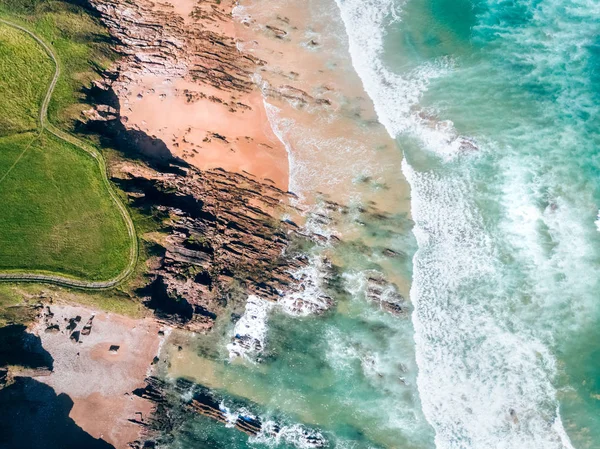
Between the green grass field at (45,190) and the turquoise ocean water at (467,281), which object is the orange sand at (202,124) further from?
the turquoise ocean water at (467,281)

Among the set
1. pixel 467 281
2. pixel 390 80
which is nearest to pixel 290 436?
pixel 467 281

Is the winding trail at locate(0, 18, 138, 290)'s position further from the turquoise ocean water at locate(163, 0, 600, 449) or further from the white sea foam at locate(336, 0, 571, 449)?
the white sea foam at locate(336, 0, 571, 449)

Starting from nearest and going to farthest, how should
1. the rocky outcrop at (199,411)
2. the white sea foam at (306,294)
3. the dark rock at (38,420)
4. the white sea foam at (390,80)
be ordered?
1. the dark rock at (38,420)
2. the rocky outcrop at (199,411)
3. the white sea foam at (306,294)
4. the white sea foam at (390,80)

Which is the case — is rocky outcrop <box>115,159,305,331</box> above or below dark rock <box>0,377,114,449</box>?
above

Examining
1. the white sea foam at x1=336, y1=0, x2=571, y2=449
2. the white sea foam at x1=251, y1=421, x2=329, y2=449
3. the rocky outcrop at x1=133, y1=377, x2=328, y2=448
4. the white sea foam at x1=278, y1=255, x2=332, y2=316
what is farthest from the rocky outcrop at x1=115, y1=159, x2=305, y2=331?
the white sea foam at x1=336, y1=0, x2=571, y2=449

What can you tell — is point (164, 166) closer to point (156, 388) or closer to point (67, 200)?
point (67, 200)

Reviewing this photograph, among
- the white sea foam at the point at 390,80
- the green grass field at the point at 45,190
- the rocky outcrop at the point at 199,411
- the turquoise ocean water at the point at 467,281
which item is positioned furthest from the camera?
the white sea foam at the point at 390,80

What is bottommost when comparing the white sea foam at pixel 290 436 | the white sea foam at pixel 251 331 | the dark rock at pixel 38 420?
the dark rock at pixel 38 420

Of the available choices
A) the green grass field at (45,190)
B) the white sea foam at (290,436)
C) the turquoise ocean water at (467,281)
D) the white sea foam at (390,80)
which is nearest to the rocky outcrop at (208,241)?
the green grass field at (45,190)
